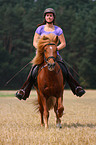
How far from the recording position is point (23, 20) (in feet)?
202

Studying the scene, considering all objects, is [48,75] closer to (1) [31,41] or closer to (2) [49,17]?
(2) [49,17]

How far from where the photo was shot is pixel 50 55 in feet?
22.4

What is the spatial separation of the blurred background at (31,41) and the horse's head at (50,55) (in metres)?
44.1

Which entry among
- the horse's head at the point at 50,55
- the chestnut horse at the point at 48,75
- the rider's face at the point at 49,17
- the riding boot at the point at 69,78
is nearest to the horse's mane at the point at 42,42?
the chestnut horse at the point at 48,75

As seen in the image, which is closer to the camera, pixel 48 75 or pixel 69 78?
pixel 48 75

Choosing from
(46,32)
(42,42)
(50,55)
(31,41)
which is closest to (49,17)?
(46,32)

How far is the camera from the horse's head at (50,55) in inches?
263

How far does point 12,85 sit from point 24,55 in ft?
38.2

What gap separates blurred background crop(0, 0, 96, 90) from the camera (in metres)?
53.6

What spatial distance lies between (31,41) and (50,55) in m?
54.8

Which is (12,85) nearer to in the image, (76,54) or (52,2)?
(76,54)

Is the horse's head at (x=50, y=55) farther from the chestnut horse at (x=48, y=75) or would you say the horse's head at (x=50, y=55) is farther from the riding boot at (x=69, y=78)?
the riding boot at (x=69, y=78)

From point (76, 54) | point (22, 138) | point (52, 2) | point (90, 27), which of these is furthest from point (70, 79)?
point (52, 2)

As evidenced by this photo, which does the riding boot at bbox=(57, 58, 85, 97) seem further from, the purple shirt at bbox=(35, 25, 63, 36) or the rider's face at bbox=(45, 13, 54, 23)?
the rider's face at bbox=(45, 13, 54, 23)
